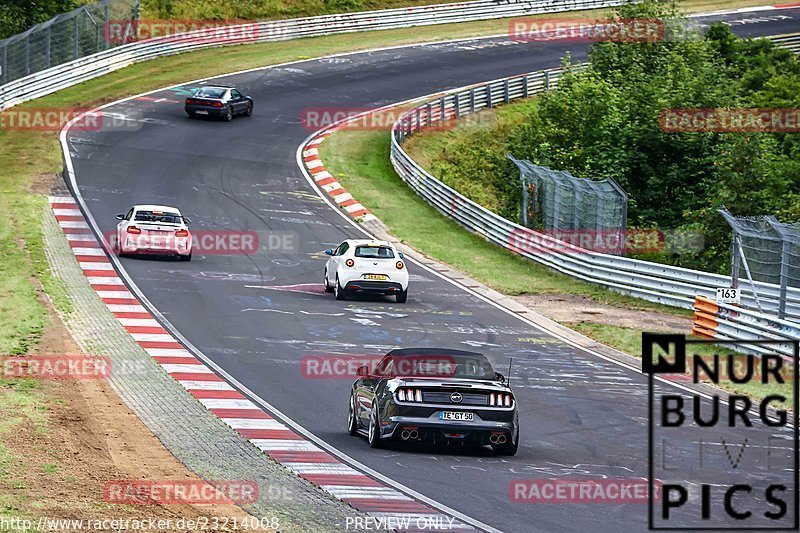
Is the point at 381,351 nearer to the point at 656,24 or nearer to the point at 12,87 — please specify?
the point at 12,87

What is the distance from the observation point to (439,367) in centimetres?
1579

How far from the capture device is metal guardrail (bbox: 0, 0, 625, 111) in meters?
52.7

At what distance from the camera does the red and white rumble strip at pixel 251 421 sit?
41.9 feet

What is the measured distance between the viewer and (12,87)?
165ft

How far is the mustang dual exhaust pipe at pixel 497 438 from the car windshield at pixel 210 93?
124 ft

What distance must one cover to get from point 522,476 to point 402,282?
14.0 m

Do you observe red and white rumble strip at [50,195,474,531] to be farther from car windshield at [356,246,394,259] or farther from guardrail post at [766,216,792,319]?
guardrail post at [766,216,792,319]

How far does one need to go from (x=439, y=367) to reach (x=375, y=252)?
12630 mm

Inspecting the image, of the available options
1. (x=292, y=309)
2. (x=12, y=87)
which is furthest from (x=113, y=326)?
(x=12, y=87)
